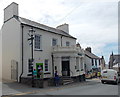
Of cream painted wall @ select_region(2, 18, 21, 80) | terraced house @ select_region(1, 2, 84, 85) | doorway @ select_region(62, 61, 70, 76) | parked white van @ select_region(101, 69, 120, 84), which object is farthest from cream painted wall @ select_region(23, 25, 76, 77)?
parked white van @ select_region(101, 69, 120, 84)

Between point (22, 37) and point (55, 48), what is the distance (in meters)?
5.53

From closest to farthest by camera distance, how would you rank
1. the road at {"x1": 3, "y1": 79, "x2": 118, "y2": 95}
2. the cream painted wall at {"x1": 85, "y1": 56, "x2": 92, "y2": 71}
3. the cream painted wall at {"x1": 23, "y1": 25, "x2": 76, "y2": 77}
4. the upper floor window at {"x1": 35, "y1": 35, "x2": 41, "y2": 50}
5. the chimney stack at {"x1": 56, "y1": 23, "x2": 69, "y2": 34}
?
the road at {"x1": 3, "y1": 79, "x2": 118, "y2": 95} < the cream painted wall at {"x1": 23, "y1": 25, "x2": 76, "y2": 77} < the upper floor window at {"x1": 35, "y1": 35, "x2": 41, "y2": 50} < the chimney stack at {"x1": 56, "y1": 23, "x2": 69, "y2": 34} < the cream painted wall at {"x1": 85, "y1": 56, "x2": 92, "y2": 71}

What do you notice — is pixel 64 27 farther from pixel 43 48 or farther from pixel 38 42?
pixel 38 42

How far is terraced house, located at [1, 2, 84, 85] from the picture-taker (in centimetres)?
1764

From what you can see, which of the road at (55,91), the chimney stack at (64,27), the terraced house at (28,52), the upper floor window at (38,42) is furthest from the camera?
the chimney stack at (64,27)


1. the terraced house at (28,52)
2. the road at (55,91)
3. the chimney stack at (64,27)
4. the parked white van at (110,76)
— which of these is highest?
the chimney stack at (64,27)

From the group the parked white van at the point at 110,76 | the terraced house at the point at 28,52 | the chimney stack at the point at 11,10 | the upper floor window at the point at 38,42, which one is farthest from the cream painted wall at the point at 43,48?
the parked white van at the point at 110,76

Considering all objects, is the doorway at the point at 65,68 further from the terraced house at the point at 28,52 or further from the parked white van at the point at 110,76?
the parked white van at the point at 110,76

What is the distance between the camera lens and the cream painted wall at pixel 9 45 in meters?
17.9

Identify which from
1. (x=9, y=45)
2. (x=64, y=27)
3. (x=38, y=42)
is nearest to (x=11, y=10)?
(x=9, y=45)

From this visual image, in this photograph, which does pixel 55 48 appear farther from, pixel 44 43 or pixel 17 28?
pixel 17 28

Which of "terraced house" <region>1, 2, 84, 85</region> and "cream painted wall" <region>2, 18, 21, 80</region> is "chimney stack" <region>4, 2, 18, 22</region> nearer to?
"terraced house" <region>1, 2, 84, 85</region>

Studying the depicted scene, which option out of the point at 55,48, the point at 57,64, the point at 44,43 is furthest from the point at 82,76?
the point at 44,43

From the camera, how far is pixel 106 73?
18.3 meters
